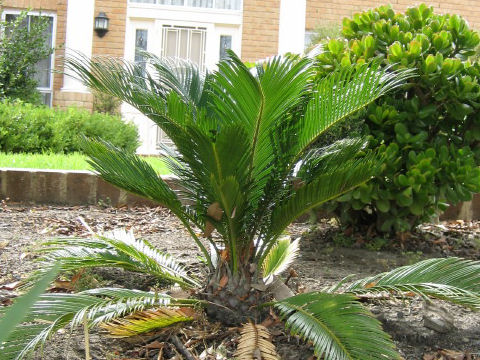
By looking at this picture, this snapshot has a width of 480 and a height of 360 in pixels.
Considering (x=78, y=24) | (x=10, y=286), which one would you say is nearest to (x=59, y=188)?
(x=10, y=286)

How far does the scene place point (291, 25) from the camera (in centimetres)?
1345

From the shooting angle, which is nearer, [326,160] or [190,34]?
[326,160]

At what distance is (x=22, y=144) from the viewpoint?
27.7 feet

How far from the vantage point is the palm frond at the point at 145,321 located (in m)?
2.51

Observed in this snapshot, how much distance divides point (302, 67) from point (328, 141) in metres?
1.29

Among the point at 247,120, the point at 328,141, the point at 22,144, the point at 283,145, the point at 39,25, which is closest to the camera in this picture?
the point at 247,120

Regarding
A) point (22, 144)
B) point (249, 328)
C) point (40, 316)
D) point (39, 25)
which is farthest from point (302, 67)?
point (39, 25)

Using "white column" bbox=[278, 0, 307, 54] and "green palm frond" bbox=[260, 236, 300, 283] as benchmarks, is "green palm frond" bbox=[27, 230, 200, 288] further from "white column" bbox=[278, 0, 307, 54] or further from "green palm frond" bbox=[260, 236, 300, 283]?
"white column" bbox=[278, 0, 307, 54]

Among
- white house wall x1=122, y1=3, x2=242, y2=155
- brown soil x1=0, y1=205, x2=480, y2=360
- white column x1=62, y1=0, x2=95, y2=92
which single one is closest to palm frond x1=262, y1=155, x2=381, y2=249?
brown soil x1=0, y1=205, x2=480, y2=360

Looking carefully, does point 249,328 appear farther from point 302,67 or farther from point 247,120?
point 302,67

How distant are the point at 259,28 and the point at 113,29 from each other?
3134mm

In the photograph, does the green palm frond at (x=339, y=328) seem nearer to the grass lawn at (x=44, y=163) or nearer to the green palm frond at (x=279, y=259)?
the green palm frond at (x=279, y=259)

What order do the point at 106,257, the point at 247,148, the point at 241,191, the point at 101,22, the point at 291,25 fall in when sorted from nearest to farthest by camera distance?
the point at 247,148, the point at 241,191, the point at 106,257, the point at 101,22, the point at 291,25

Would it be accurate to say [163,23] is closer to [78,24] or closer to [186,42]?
[186,42]
